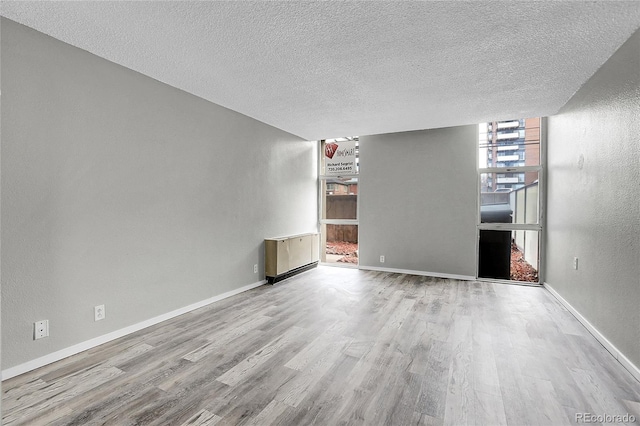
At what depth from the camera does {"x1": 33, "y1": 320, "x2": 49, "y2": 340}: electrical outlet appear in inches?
85.3

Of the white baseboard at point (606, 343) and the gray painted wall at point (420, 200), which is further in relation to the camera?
the gray painted wall at point (420, 200)

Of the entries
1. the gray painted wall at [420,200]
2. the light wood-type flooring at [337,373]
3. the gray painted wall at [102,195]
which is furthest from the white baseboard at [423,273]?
the gray painted wall at [102,195]

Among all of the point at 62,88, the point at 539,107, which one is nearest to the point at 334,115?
the point at 539,107

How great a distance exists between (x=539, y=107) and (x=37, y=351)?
5650 millimetres

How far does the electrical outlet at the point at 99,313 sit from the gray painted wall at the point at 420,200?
413cm

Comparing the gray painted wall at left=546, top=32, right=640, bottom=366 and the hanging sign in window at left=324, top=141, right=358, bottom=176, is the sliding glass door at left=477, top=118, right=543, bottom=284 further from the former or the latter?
the hanging sign in window at left=324, top=141, right=358, bottom=176

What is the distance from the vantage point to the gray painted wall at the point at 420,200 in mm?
4906

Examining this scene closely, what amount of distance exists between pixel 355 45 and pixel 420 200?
3.43m

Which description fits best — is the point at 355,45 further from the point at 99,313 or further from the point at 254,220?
the point at 99,313

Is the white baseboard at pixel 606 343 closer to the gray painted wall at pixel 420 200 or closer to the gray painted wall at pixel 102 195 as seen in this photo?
the gray painted wall at pixel 420 200

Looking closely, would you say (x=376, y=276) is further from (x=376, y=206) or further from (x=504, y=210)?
(x=504, y=210)

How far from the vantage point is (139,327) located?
284 cm

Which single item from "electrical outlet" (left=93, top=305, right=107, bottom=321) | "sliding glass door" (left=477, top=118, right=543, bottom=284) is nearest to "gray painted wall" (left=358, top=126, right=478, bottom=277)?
"sliding glass door" (left=477, top=118, right=543, bottom=284)

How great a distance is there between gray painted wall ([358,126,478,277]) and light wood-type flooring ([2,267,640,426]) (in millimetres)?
1707
